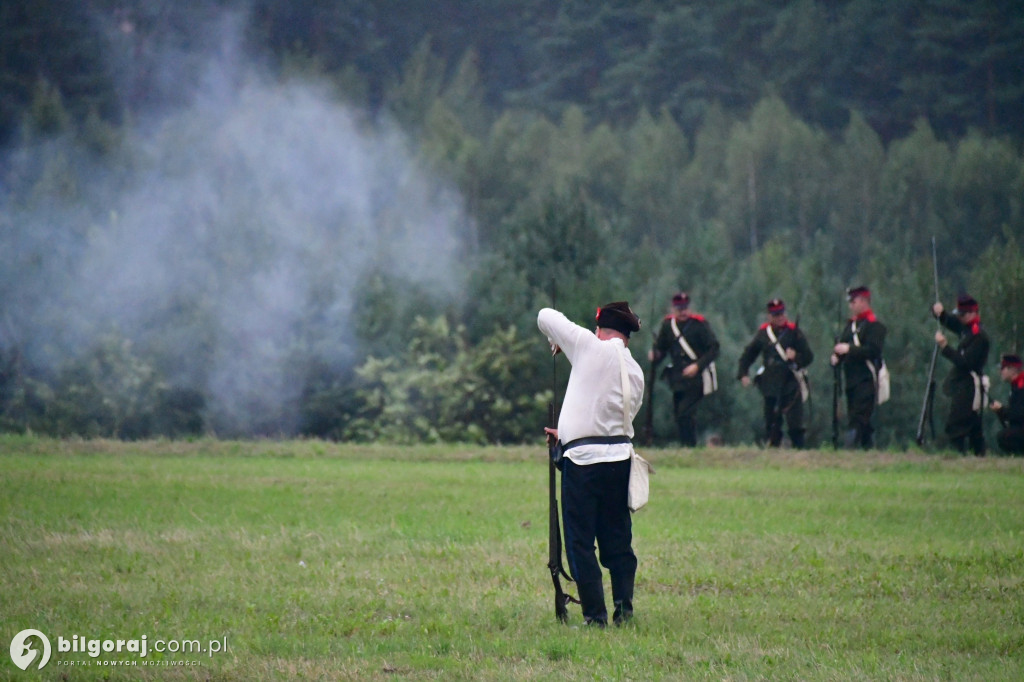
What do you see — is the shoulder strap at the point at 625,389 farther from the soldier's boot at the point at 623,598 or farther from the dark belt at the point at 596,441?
the soldier's boot at the point at 623,598

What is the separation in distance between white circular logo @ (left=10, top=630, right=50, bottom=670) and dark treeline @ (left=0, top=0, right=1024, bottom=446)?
1541 cm

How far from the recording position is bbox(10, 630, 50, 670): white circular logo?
676 centimetres

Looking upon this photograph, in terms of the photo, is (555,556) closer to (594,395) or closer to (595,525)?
(595,525)

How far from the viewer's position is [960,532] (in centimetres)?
1085

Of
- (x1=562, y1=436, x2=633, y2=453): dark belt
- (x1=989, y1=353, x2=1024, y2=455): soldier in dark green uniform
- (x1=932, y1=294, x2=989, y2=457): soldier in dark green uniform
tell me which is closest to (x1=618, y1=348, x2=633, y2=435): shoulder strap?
(x1=562, y1=436, x2=633, y2=453): dark belt

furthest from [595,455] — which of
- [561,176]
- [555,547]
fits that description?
[561,176]

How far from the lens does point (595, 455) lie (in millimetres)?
7723

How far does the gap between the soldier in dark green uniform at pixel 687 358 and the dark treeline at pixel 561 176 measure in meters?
3.46

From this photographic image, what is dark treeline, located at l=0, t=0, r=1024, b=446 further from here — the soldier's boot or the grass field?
the soldier's boot

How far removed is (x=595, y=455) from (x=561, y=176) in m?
33.8

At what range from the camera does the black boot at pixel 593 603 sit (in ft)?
25.5

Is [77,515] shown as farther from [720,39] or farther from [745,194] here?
[720,39]

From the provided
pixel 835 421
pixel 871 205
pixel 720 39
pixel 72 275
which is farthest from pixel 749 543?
pixel 720 39

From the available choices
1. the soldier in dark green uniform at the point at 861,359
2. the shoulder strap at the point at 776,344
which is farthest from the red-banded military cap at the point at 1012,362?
the shoulder strap at the point at 776,344
